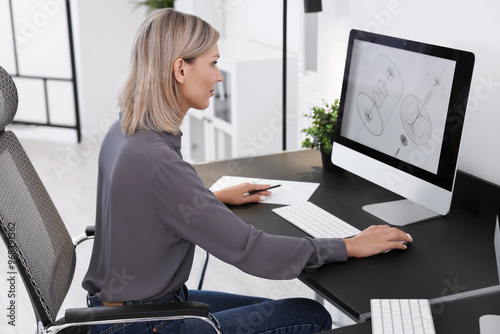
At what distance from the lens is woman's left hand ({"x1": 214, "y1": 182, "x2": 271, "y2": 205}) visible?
6.18 feet

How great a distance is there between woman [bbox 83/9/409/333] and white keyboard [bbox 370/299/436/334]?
239mm

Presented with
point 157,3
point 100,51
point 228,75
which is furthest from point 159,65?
point 100,51

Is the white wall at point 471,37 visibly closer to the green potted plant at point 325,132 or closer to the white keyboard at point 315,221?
the green potted plant at point 325,132

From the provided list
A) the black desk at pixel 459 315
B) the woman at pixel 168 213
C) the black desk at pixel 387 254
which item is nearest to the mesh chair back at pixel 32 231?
the woman at pixel 168 213

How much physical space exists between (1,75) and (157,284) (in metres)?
0.59

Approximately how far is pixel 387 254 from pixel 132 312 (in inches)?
24.7

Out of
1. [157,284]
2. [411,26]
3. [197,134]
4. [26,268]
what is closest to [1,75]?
[26,268]

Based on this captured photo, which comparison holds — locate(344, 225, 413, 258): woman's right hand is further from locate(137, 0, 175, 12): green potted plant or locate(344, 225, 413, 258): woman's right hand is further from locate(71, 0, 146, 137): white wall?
locate(71, 0, 146, 137): white wall

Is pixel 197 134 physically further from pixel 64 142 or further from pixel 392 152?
pixel 392 152

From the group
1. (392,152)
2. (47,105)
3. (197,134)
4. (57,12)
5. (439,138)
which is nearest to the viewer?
(439,138)

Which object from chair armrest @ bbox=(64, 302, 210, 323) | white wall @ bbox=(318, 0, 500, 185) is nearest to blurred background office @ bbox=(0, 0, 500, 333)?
white wall @ bbox=(318, 0, 500, 185)

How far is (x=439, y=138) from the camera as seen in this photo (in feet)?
5.35

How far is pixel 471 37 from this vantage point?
1.85m

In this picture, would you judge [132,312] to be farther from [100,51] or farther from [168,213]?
[100,51]
